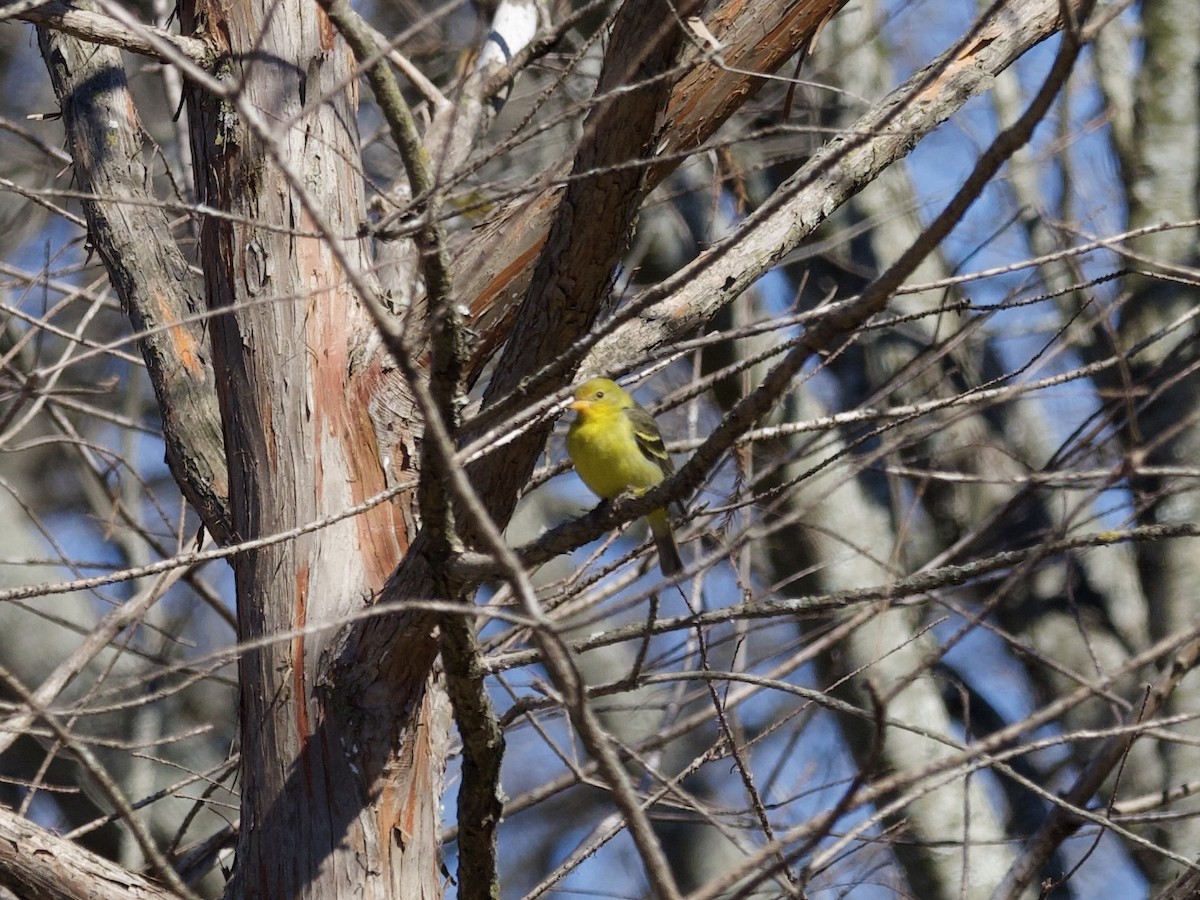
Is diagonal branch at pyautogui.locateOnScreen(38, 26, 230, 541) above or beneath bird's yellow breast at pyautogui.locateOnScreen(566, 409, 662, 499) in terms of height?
above

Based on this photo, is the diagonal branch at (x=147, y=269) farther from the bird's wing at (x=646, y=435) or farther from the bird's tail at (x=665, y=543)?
the bird's wing at (x=646, y=435)

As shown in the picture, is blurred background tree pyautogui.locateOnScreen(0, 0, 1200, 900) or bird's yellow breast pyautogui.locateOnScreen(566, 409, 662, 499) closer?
blurred background tree pyautogui.locateOnScreen(0, 0, 1200, 900)

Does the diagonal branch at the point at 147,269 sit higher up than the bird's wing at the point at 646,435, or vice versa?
the diagonal branch at the point at 147,269

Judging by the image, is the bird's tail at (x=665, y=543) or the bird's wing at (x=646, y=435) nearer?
the bird's tail at (x=665, y=543)

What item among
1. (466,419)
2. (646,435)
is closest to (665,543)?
(646,435)

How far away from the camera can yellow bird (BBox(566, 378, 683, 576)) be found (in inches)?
170

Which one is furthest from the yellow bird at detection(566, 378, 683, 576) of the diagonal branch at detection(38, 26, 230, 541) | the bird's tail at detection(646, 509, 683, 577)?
the diagonal branch at detection(38, 26, 230, 541)

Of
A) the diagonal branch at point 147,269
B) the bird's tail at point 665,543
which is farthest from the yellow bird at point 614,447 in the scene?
the diagonal branch at point 147,269

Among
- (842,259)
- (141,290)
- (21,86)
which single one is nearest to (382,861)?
(141,290)

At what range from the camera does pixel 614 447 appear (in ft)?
14.2

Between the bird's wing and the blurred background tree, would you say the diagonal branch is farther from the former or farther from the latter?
the bird's wing

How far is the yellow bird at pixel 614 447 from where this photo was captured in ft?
14.1

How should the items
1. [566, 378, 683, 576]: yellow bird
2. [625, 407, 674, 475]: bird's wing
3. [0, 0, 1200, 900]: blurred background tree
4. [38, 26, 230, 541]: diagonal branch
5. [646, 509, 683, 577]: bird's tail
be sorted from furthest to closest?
[625, 407, 674, 475]: bird's wing
[566, 378, 683, 576]: yellow bird
[646, 509, 683, 577]: bird's tail
[38, 26, 230, 541]: diagonal branch
[0, 0, 1200, 900]: blurred background tree

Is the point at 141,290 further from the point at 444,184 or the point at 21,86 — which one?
the point at 21,86
